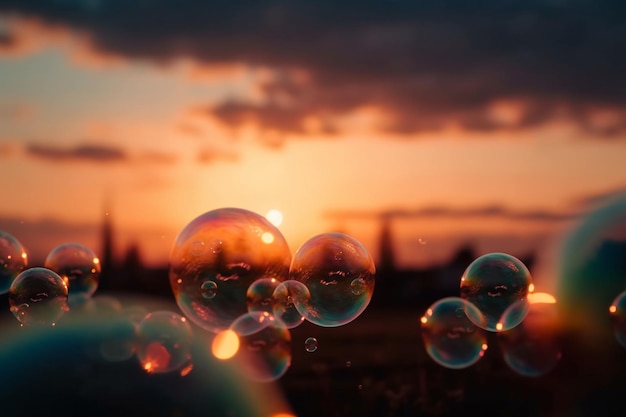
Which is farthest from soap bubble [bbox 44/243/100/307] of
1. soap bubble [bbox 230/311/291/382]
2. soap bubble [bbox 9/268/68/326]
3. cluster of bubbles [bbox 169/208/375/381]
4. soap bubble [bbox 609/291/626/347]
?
soap bubble [bbox 609/291/626/347]

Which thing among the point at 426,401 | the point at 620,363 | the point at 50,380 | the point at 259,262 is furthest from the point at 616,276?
the point at 50,380

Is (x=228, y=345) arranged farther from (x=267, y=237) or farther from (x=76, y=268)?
(x=76, y=268)

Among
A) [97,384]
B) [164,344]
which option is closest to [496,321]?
[164,344]

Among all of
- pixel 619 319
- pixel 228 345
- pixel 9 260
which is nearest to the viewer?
pixel 228 345

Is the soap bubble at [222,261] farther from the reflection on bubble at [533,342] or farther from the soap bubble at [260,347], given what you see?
the reflection on bubble at [533,342]

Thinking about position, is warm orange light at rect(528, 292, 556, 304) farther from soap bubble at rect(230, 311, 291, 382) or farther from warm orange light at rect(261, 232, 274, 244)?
warm orange light at rect(261, 232, 274, 244)
